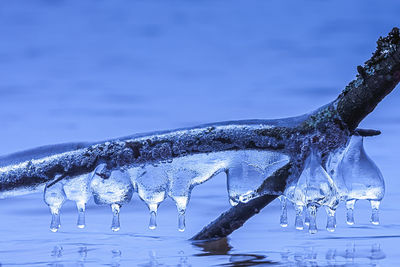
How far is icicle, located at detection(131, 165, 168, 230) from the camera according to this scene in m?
3.08

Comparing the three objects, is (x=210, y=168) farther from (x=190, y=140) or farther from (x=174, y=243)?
(x=174, y=243)

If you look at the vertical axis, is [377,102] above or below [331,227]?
above

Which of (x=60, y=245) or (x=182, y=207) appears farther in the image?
(x=60, y=245)

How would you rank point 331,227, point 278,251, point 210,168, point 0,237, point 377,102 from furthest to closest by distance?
point 0,237, point 278,251, point 331,227, point 210,168, point 377,102

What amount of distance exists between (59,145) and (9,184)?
0.82 feet

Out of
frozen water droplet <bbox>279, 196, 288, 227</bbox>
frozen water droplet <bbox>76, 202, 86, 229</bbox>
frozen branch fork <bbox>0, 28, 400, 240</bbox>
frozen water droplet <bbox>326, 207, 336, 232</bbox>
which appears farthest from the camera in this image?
frozen water droplet <bbox>279, 196, 288, 227</bbox>

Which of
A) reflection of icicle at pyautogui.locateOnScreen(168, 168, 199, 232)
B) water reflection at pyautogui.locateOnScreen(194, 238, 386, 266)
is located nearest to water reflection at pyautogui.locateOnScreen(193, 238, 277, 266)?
water reflection at pyautogui.locateOnScreen(194, 238, 386, 266)

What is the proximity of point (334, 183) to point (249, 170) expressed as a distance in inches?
13.9

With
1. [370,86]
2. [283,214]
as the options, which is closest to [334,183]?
[370,86]

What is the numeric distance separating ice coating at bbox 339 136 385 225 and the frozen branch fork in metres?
0.08

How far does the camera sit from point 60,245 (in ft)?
15.2

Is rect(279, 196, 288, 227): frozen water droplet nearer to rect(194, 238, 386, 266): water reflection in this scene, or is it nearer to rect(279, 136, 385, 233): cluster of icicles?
rect(194, 238, 386, 266): water reflection

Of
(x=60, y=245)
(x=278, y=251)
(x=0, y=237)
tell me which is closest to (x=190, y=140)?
(x=278, y=251)

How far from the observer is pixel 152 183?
10.2ft
